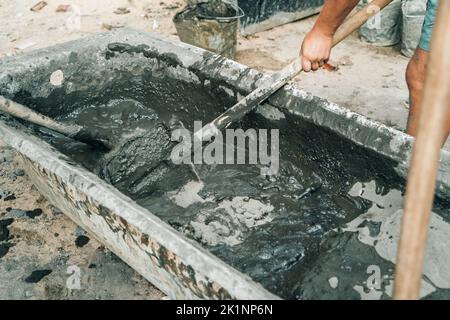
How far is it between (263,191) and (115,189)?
100 cm

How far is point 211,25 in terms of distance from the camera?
160 inches

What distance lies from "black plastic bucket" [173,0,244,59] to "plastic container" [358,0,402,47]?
121 centimetres

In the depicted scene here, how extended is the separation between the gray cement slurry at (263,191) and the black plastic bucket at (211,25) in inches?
44.0

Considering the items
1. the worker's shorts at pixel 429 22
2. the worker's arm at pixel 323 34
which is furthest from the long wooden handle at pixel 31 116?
the worker's shorts at pixel 429 22

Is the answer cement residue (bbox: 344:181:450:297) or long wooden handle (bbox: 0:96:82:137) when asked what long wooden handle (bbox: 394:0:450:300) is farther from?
long wooden handle (bbox: 0:96:82:137)

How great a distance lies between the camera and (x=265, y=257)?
92.4 inches

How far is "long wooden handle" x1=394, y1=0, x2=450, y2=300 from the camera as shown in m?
1.14

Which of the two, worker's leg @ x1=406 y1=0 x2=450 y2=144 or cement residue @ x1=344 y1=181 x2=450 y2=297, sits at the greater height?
worker's leg @ x1=406 y1=0 x2=450 y2=144

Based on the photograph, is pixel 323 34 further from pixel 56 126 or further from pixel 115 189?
pixel 56 126

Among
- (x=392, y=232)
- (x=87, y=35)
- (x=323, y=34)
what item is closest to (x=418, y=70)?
(x=323, y=34)

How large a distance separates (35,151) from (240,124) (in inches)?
44.6

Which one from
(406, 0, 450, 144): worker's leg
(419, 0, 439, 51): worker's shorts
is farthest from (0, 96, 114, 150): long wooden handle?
(419, 0, 439, 51): worker's shorts

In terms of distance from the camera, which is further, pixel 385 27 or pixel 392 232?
Result: pixel 385 27
